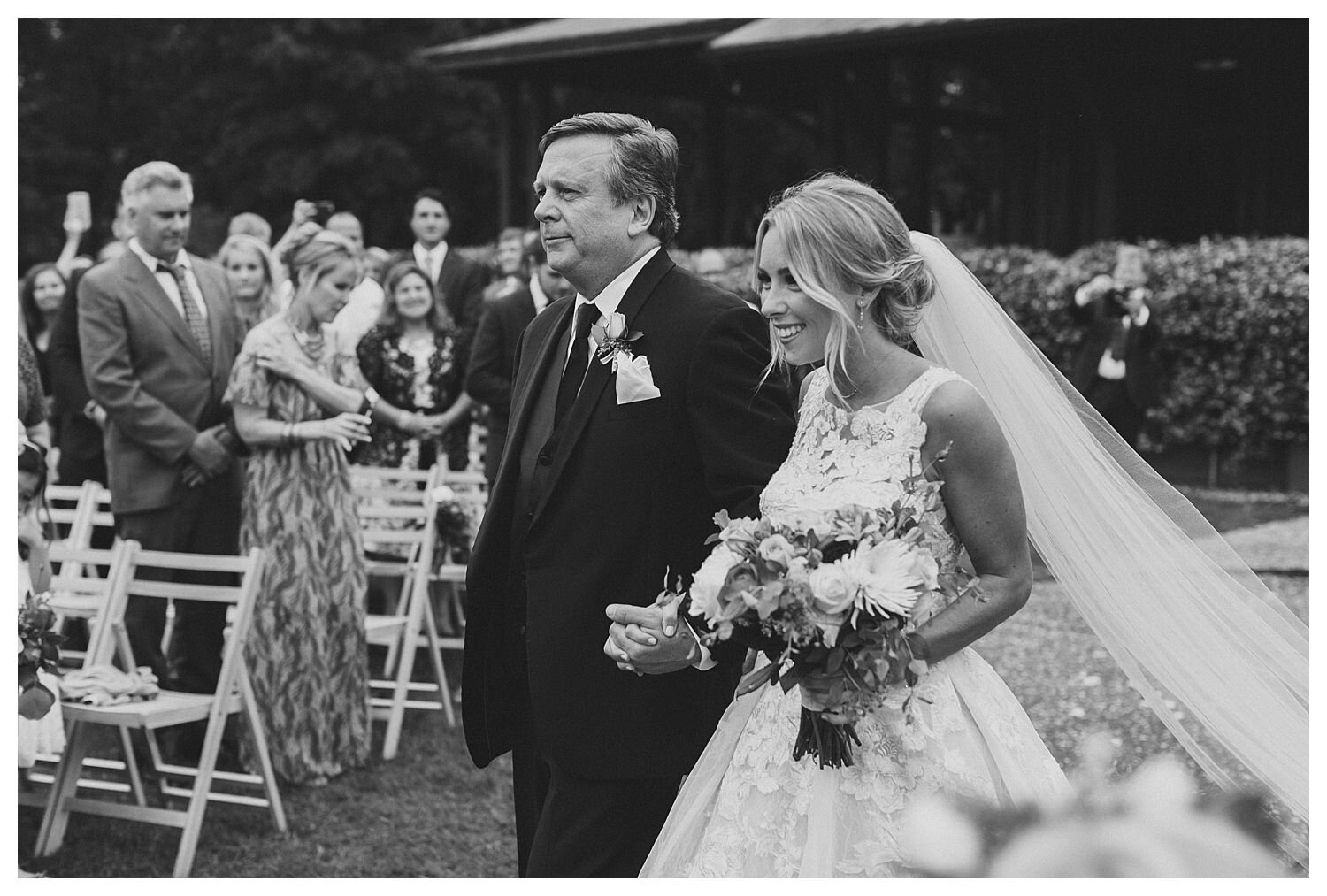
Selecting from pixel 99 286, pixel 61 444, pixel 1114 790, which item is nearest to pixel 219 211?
pixel 61 444

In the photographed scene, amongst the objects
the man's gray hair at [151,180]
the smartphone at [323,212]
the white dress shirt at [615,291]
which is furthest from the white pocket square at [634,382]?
the smartphone at [323,212]

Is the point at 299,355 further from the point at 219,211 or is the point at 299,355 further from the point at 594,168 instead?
the point at 219,211

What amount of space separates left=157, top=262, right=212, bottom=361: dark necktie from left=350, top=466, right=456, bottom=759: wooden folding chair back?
0.97 meters

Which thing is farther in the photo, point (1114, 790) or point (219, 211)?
point (219, 211)

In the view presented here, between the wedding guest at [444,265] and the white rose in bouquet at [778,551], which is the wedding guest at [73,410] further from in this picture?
the white rose in bouquet at [778,551]

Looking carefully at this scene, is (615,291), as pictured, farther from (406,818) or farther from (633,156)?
(406,818)

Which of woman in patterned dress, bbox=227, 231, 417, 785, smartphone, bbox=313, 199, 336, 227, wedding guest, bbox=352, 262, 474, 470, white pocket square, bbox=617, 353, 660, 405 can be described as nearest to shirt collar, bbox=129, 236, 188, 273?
woman in patterned dress, bbox=227, 231, 417, 785

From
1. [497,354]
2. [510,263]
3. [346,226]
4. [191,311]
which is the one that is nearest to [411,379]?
[497,354]

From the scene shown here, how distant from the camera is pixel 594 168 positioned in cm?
321

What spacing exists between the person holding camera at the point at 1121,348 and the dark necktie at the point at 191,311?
23.2ft

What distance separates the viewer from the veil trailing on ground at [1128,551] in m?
3.00

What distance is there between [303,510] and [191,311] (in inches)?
41.0

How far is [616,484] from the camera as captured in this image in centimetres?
314
